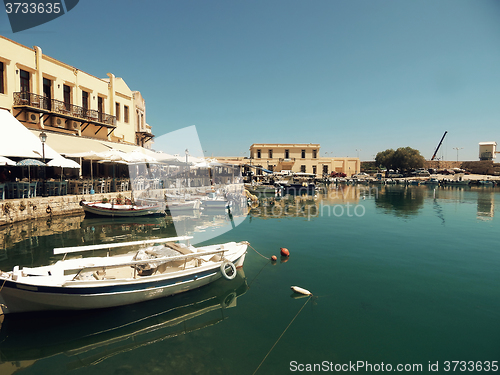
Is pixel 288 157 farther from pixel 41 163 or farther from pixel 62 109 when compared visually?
pixel 41 163

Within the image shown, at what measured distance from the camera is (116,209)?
58.8 ft

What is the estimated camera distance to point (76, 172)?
2139cm

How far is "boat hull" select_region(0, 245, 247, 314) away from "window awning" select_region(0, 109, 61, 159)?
40.3 feet

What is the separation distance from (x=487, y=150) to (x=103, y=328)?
390ft

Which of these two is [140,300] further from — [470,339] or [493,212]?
[493,212]

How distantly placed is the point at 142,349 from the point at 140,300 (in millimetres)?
1517

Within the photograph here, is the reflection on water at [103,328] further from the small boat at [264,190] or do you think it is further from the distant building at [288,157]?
the distant building at [288,157]

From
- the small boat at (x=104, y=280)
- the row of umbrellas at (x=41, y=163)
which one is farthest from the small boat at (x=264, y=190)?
the small boat at (x=104, y=280)

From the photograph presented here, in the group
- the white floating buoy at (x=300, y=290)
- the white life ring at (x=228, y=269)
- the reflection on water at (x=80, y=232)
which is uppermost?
the white life ring at (x=228, y=269)

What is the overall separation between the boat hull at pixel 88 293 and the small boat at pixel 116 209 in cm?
1235

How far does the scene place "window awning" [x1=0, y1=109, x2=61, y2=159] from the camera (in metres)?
14.9

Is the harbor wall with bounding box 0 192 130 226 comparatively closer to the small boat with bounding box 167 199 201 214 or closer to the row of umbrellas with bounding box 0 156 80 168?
the row of umbrellas with bounding box 0 156 80 168

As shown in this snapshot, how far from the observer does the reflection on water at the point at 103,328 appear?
5.35 metres

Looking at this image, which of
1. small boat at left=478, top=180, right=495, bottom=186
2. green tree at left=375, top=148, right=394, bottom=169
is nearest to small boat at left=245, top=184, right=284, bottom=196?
small boat at left=478, top=180, right=495, bottom=186
